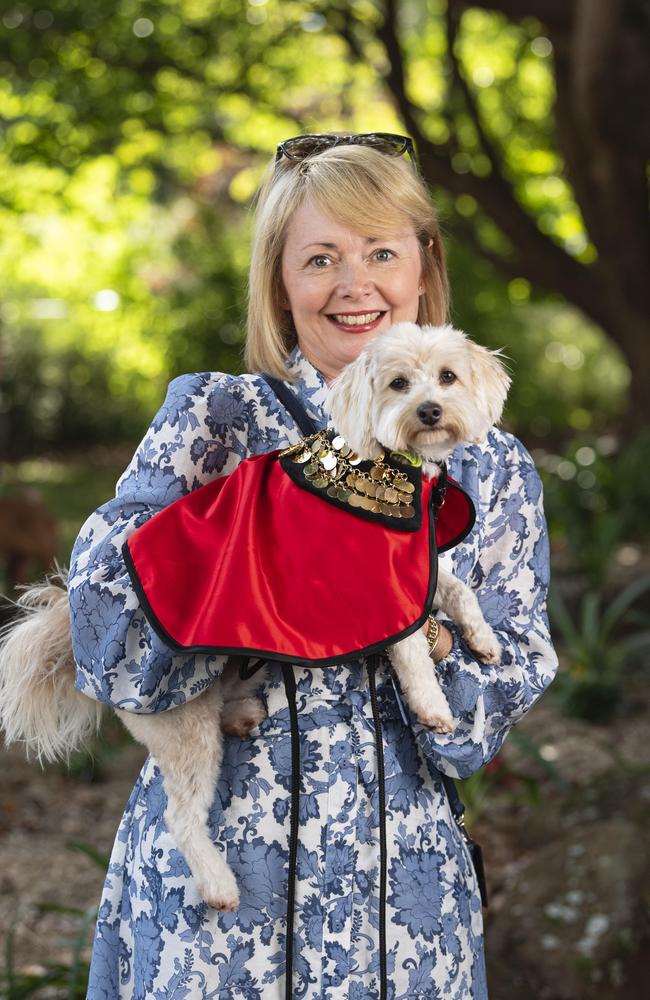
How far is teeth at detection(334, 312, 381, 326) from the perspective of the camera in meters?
2.08

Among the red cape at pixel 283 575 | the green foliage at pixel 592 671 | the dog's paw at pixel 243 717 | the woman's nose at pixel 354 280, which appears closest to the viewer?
the red cape at pixel 283 575

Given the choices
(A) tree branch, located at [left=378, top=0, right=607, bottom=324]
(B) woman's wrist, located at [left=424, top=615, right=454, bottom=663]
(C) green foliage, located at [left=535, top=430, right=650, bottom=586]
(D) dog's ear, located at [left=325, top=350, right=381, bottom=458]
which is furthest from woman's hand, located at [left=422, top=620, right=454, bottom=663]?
(A) tree branch, located at [left=378, top=0, right=607, bottom=324]

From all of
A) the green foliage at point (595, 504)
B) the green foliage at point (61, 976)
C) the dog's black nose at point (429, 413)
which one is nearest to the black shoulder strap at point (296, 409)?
the dog's black nose at point (429, 413)

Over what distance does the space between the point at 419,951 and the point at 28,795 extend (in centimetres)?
368

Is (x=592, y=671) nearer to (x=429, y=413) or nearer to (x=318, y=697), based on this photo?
(x=318, y=697)

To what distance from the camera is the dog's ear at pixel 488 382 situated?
1938 millimetres

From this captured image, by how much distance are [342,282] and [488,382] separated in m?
0.34

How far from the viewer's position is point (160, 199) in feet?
36.9

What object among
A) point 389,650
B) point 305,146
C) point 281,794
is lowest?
point 281,794

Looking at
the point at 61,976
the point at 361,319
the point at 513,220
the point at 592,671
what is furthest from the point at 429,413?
the point at 513,220

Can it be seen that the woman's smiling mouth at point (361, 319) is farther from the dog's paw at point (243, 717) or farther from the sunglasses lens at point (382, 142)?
the dog's paw at point (243, 717)

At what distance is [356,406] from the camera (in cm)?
186

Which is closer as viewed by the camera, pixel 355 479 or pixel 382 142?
pixel 355 479

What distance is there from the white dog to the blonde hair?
0.27m
